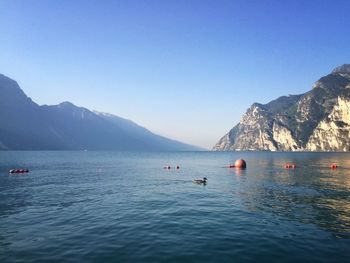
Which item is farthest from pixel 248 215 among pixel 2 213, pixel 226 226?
pixel 2 213

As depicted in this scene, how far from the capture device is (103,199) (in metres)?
45.4

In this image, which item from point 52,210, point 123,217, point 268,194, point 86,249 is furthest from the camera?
point 268,194

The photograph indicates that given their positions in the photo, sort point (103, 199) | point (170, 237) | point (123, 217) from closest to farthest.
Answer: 1. point (170, 237)
2. point (123, 217)
3. point (103, 199)

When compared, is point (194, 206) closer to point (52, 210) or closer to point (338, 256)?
point (52, 210)

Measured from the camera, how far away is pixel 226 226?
29969 mm

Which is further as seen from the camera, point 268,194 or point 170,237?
point 268,194

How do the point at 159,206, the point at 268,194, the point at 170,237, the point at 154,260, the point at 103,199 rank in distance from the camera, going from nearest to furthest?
the point at 154,260 < the point at 170,237 < the point at 159,206 < the point at 103,199 < the point at 268,194

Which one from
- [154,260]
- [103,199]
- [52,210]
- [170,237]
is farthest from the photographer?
[103,199]

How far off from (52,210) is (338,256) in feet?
97.5

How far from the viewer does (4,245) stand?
77.2ft

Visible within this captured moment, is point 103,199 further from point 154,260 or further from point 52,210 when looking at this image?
point 154,260

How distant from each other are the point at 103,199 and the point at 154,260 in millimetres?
26364

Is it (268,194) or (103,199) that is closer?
(103,199)

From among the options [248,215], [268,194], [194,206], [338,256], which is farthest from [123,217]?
[268,194]
